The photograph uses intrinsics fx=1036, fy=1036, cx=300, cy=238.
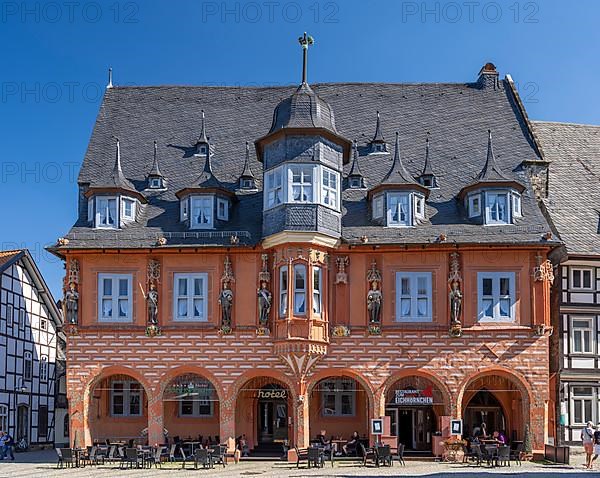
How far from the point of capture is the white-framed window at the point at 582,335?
45.9 metres

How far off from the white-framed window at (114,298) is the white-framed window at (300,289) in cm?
685

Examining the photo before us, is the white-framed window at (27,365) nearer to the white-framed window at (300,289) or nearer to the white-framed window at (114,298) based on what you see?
the white-framed window at (114,298)

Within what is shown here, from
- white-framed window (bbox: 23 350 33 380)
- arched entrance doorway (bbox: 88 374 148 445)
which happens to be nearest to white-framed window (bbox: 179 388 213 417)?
arched entrance doorway (bbox: 88 374 148 445)

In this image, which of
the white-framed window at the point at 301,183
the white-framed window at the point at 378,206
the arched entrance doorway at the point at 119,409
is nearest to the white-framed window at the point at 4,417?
the arched entrance doorway at the point at 119,409

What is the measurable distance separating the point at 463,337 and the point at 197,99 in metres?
18.3

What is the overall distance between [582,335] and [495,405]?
5.33 m

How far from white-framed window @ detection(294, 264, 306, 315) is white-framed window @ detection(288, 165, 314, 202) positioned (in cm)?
268

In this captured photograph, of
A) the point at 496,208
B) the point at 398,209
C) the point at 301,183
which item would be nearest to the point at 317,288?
the point at 301,183

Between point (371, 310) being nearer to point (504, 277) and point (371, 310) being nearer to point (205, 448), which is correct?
point (504, 277)

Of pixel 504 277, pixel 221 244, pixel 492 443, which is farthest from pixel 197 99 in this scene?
pixel 492 443

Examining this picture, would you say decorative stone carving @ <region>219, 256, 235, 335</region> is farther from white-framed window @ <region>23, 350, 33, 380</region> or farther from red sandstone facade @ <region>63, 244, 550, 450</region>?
white-framed window @ <region>23, 350, 33, 380</region>

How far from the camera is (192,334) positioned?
41.5 meters

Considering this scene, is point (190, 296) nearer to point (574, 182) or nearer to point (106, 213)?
point (106, 213)

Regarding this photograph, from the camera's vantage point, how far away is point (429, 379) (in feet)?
135
